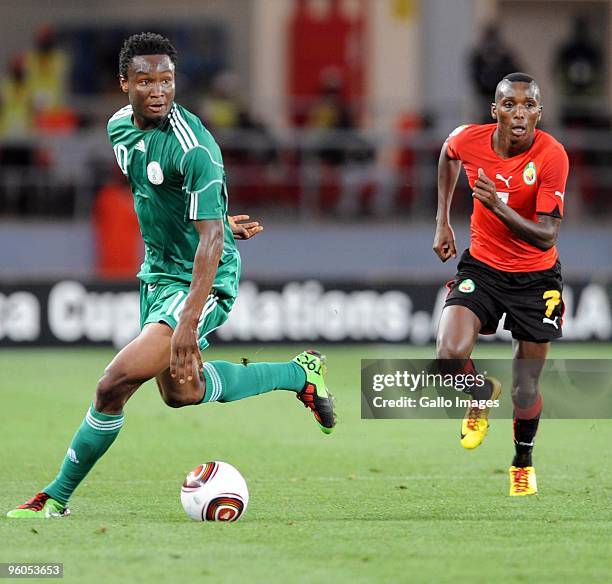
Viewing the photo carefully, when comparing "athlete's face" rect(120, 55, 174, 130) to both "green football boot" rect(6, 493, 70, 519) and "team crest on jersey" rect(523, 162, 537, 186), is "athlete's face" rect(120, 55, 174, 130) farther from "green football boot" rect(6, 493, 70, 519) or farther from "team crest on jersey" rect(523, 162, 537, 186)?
"team crest on jersey" rect(523, 162, 537, 186)

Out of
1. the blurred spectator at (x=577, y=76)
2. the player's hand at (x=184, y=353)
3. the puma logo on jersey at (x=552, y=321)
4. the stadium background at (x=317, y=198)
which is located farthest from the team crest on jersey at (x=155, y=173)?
the blurred spectator at (x=577, y=76)

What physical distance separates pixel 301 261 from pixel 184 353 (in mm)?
11202

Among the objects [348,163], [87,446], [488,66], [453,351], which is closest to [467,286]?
[453,351]

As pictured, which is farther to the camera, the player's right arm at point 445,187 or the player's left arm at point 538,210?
the player's right arm at point 445,187

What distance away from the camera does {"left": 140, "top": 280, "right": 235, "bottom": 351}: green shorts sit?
656 cm

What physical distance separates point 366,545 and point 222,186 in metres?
1.70

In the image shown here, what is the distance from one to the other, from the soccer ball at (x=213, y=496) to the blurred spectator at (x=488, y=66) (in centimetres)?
1113

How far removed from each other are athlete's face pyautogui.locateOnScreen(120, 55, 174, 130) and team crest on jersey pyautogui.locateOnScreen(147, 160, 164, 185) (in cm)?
21

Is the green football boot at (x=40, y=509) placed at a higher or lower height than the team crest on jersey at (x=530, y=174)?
lower

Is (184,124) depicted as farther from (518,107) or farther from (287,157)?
(287,157)

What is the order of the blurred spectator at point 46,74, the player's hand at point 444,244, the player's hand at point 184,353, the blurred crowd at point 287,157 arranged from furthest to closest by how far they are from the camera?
the blurred spectator at point 46,74, the blurred crowd at point 287,157, the player's hand at point 444,244, the player's hand at point 184,353

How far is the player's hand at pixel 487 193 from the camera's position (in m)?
7.04

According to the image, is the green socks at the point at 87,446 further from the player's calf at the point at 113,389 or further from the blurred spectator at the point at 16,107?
the blurred spectator at the point at 16,107

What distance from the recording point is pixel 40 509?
6574 mm
